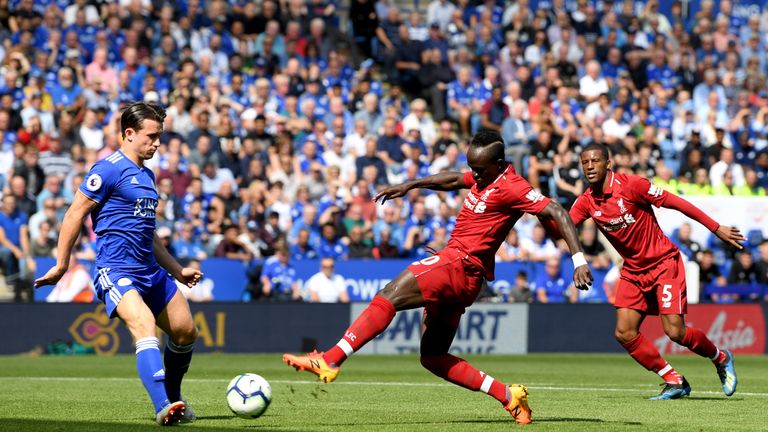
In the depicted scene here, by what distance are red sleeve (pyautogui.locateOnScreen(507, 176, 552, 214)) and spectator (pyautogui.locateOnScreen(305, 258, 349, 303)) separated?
11648 millimetres

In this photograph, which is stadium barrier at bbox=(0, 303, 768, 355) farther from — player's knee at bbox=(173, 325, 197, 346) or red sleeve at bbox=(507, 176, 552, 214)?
red sleeve at bbox=(507, 176, 552, 214)

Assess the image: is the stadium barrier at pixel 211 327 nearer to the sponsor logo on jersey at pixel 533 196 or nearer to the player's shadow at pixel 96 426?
the player's shadow at pixel 96 426

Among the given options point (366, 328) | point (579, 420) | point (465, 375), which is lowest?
point (579, 420)

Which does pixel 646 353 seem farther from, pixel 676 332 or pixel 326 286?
pixel 326 286

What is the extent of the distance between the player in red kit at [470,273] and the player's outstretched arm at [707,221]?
2.75m

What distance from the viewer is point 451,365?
972 cm

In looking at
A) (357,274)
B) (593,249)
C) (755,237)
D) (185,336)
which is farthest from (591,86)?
(185,336)

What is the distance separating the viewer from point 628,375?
16.4 m

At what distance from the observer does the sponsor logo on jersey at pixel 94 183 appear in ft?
29.7


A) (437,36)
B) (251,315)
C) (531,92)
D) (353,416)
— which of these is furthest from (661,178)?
(353,416)

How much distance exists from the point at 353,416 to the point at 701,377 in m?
7.08

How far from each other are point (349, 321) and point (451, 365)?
1088 cm

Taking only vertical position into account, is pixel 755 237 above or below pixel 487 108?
below

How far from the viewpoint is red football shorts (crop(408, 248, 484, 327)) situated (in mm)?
9359
